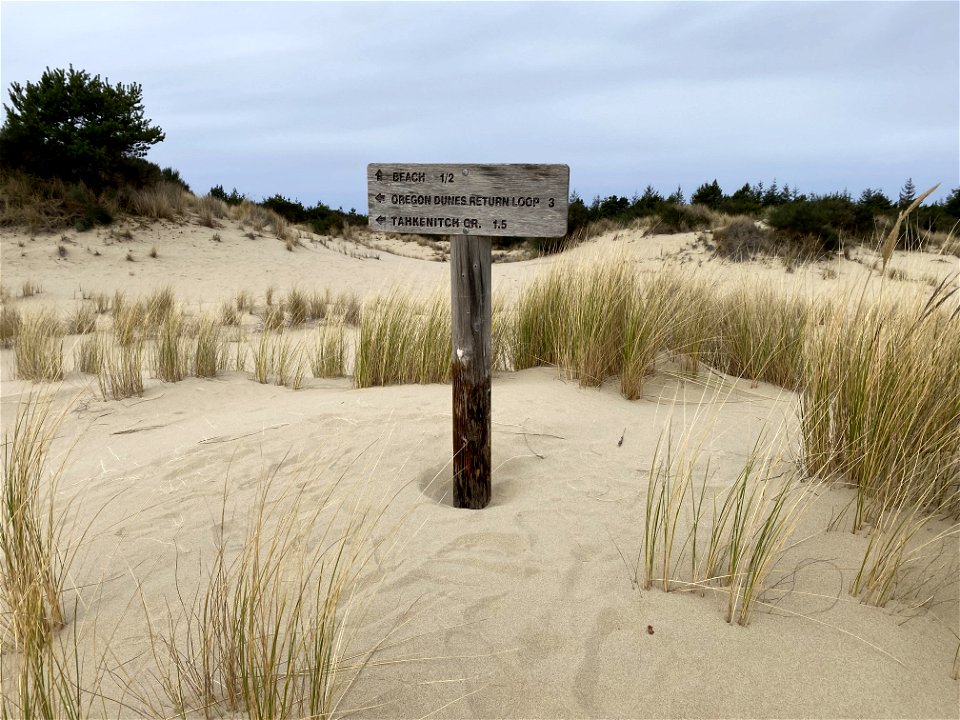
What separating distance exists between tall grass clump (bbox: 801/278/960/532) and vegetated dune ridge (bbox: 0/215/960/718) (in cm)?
16

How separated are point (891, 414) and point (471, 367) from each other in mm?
1754

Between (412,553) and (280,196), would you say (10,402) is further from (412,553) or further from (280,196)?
(280,196)

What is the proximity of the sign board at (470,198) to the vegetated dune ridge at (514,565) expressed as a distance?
1.10m

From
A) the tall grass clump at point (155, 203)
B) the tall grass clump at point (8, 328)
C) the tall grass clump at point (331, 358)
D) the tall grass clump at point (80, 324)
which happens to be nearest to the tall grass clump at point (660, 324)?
the tall grass clump at point (331, 358)

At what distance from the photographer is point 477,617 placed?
2.15 m

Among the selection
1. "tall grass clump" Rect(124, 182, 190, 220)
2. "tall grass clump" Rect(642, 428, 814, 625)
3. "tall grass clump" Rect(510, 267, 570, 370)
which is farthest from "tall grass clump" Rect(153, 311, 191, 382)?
"tall grass clump" Rect(124, 182, 190, 220)

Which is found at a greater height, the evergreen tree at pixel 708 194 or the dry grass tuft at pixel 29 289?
the evergreen tree at pixel 708 194

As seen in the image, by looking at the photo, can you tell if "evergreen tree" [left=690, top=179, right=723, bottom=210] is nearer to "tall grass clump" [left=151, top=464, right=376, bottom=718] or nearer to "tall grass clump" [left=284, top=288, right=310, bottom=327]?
"tall grass clump" [left=284, top=288, right=310, bottom=327]

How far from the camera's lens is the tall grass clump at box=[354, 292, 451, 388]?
5.31 meters

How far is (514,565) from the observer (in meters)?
2.48

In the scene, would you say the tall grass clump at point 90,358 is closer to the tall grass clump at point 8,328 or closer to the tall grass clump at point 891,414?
the tall grass clump at point 8,328

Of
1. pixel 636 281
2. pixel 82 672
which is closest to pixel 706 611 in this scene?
pixel 82 672

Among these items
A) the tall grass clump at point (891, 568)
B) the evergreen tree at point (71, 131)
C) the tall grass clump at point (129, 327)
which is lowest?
the tall grass clump at point (891, 568)

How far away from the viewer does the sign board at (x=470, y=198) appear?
271cm
